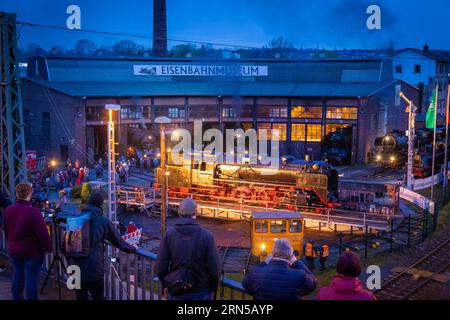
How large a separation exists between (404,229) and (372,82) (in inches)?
1127

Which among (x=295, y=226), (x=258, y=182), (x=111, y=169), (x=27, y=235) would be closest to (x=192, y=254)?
(x=27, y=235)

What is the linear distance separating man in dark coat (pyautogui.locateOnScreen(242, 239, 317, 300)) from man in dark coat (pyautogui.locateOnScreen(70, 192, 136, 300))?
1.89m

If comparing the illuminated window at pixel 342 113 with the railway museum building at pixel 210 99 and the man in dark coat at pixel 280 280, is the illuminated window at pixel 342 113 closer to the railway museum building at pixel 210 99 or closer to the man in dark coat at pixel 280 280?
the railway museum building at pixel 210 99

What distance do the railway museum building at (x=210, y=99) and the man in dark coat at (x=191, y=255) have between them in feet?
123

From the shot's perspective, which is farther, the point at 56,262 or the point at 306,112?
the point at 306,112

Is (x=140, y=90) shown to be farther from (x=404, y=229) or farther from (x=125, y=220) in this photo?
(x=404, y=229)

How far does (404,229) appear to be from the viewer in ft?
78.1

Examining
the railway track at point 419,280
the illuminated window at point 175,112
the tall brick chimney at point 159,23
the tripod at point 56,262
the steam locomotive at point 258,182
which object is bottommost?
the railway track at point 419,280

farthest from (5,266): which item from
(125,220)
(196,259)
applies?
(125,220)

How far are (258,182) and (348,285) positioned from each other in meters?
21.5

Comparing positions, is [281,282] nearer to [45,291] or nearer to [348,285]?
[348,285]

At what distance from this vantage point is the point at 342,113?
153ft

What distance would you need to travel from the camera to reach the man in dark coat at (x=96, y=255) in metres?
6.16

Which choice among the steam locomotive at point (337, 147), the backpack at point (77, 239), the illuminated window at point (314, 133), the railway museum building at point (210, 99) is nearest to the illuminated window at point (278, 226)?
the backpack at point (77, 239)
